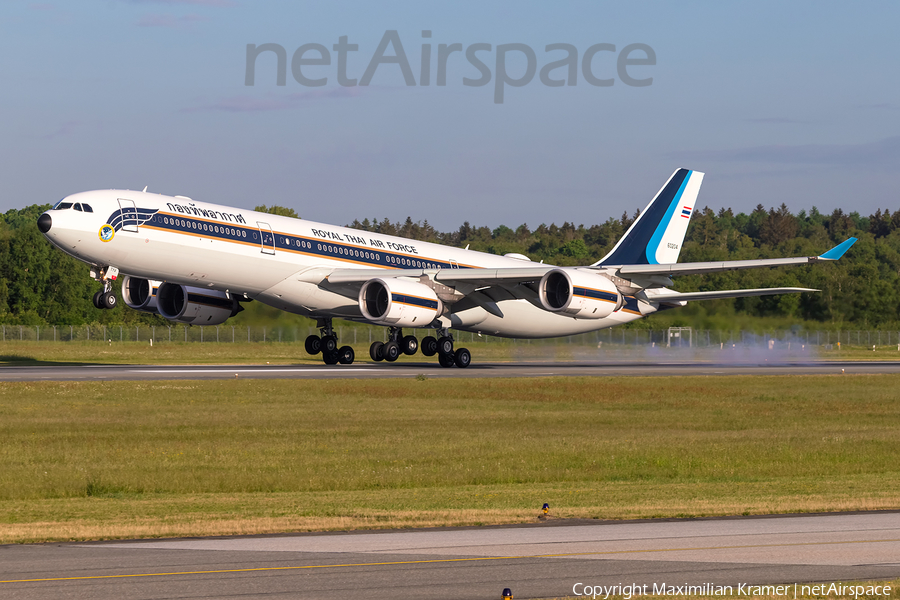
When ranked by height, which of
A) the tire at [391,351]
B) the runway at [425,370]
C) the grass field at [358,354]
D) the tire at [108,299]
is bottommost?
the runway at [425,370]

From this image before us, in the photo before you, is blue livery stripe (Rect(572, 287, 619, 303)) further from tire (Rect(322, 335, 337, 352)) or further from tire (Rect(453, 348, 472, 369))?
tire (Rect(322, 335, 337, 352))

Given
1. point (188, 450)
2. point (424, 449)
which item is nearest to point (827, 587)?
point (424, 449)

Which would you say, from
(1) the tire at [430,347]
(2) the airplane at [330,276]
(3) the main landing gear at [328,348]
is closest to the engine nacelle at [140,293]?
(2) the airplane at [330,276]

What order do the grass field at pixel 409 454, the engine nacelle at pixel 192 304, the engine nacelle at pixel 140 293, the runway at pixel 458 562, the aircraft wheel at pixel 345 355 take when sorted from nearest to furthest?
the runway at pixel 458 562 → the grass field at pixel 409 454 → the engine nacelle at pixel 140 293 → the engine nacelle at pixel 192 304 → the aircraft wheel at pixel 345 355

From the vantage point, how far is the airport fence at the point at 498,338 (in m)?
62.4

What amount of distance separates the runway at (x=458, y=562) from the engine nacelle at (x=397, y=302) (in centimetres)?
3052

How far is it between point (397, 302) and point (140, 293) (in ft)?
40.9

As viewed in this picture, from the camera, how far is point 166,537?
A: 14.0 m

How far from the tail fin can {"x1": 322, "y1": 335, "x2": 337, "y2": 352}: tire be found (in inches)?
615

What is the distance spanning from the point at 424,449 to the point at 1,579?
49.9 ft

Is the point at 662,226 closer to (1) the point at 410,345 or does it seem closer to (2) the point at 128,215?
(1) the point at 410,345

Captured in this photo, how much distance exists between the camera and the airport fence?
62413mm

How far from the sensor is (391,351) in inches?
1960

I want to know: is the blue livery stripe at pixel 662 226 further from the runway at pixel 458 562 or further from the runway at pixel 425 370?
the runway at pixel 458 562
